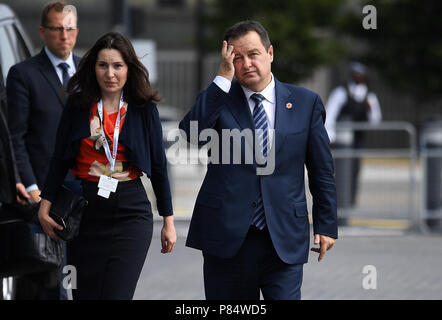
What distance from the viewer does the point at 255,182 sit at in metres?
4.49

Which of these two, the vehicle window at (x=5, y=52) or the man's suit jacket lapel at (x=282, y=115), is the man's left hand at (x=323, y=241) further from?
the vehicle window at (x=5, y=52)

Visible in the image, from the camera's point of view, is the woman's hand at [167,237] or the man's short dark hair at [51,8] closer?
the woman's hand at [167,237]

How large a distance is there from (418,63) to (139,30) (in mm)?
12295

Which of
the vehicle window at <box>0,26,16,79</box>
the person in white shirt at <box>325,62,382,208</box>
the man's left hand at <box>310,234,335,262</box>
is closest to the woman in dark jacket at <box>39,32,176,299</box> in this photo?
the man's left hand at <box>310,234,335,262</box>

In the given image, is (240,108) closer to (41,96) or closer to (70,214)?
(70,214)

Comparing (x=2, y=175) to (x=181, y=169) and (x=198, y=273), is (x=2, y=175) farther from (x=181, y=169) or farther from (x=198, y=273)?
(x=181, y=169)

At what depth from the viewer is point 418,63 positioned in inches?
960

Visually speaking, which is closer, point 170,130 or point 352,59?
point 170,130

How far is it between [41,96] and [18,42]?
0.99 meters

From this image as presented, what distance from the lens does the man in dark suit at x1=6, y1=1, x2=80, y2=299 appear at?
592cm

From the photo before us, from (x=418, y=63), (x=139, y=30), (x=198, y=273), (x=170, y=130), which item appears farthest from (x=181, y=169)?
(x=418, y=63)

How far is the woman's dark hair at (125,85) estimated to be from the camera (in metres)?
4.71

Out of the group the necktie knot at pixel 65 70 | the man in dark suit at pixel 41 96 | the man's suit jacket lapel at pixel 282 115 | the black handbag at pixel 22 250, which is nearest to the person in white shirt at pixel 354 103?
the necktie knot at pixel 65 70

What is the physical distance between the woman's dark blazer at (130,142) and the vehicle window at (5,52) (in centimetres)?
192
